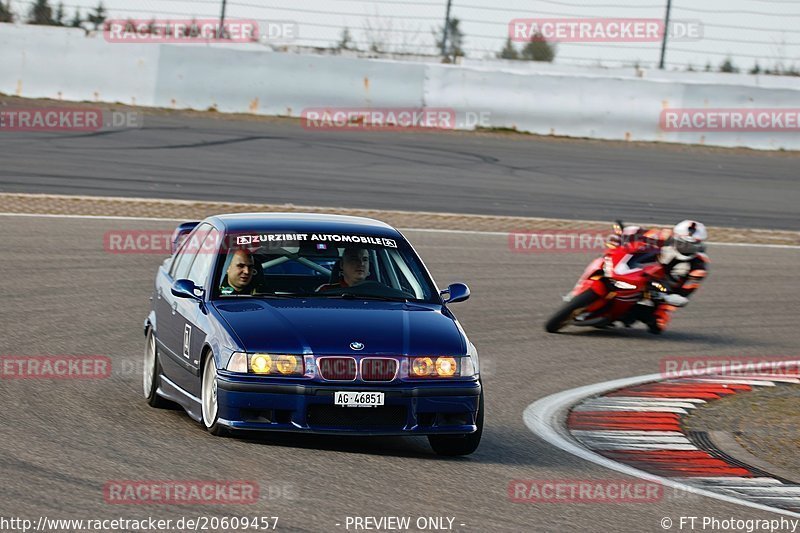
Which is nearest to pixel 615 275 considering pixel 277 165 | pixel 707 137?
pixel 277 165

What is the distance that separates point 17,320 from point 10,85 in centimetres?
1642

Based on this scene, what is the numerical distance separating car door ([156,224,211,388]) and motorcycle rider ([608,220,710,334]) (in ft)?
19.5

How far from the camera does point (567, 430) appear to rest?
9.02m

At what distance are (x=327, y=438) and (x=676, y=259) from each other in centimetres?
684

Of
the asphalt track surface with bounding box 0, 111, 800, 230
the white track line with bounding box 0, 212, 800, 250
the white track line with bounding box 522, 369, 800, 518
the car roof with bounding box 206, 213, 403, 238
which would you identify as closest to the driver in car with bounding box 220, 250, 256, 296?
the car roof with bounding box 206, 213, 403, 238

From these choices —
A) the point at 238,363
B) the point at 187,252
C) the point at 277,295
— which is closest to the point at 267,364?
the point at 238,363

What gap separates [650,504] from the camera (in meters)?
6.70

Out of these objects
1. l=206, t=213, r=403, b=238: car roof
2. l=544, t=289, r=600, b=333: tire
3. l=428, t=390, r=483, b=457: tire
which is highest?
l=206, t=213, r=403, b=238: car roof

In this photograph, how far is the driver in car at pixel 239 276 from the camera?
806 centimetres

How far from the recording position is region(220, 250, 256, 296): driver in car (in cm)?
806

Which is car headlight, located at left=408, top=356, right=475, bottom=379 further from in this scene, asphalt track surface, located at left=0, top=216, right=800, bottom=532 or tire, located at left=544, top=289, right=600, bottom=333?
tire, located at left=544, top=289, right=600, bottom=333

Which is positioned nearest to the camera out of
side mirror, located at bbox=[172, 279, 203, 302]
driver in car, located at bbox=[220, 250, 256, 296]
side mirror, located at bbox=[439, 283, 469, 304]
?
side mirror, located at bbox=[172, 279, 203, 302]

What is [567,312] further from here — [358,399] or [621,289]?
[358,399]

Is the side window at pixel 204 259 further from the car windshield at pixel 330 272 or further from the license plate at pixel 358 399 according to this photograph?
the license plate at pixel 358 399
